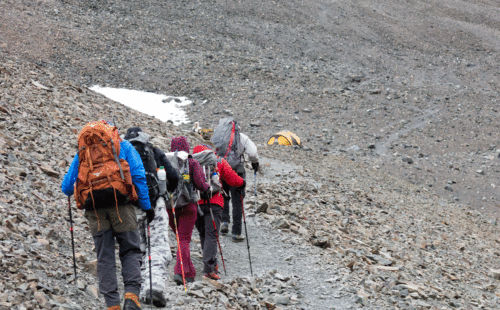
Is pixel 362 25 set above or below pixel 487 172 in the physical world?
above

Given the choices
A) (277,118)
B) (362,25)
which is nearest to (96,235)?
(277,118)

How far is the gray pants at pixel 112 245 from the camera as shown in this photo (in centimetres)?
552

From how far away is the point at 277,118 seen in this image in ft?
95.7

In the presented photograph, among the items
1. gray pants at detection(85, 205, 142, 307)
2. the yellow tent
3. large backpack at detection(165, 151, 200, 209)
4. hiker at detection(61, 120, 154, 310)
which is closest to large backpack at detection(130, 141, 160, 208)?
hiker at detection(61, 120, 154, 310)

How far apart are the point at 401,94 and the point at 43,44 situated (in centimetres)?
2293

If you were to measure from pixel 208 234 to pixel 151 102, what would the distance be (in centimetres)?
2424

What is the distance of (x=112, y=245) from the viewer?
5.64 meters

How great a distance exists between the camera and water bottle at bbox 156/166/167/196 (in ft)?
20.2

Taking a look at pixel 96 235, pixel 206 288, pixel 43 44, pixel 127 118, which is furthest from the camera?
pixel 43 44

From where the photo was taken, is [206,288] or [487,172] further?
[487,172]

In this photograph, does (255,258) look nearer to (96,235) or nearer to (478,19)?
(96,235)

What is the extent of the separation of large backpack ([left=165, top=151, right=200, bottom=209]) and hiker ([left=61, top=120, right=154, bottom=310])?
4.05 ft

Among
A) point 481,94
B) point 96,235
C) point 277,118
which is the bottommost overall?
point 277,118

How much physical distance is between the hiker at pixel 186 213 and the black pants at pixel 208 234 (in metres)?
0.38
